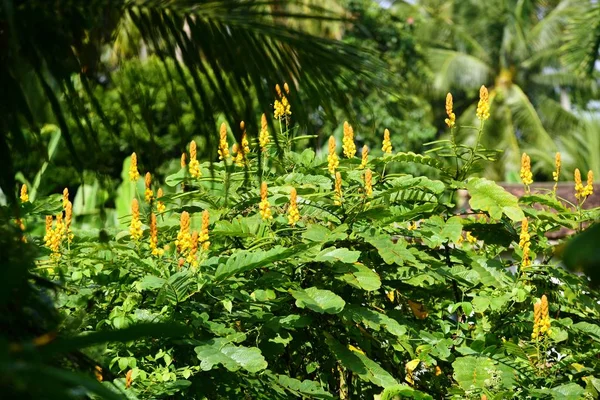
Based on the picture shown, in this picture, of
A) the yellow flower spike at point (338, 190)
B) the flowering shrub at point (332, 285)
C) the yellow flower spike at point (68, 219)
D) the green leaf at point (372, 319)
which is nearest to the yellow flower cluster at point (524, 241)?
the flowering shrub at point (332, 285)

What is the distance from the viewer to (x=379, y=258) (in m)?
3.70

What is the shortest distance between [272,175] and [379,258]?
54cm

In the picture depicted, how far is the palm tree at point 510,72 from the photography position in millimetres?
37031

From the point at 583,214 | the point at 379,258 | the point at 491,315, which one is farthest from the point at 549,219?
the point at 379,258

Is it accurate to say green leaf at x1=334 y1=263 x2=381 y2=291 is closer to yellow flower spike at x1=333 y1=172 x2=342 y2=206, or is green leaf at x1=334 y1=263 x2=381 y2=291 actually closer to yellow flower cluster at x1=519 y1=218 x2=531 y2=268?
yellow flower spike at x1=333 y1=172 x2=342 y2=206

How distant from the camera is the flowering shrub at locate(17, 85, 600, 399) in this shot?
124 inches

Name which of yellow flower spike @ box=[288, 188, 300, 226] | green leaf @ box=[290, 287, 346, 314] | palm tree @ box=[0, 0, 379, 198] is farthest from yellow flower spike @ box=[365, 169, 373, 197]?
palm tree @ box=[0, 0, 379, 198]

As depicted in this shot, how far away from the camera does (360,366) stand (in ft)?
11.0

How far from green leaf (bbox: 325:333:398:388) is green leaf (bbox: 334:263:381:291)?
0.77 feet

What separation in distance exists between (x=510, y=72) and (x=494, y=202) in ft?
121

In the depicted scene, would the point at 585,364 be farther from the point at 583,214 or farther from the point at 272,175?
the point at 272,175

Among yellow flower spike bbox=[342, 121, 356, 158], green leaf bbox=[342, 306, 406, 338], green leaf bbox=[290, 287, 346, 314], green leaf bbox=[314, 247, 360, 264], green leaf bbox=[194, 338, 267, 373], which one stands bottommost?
green leaf bbox=[342, 306, 406, 338]

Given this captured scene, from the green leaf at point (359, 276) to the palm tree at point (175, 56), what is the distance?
5.12 feet

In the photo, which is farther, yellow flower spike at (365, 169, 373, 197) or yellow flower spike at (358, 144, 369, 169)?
yellow flower spike at (358, 144, 369, 169)
